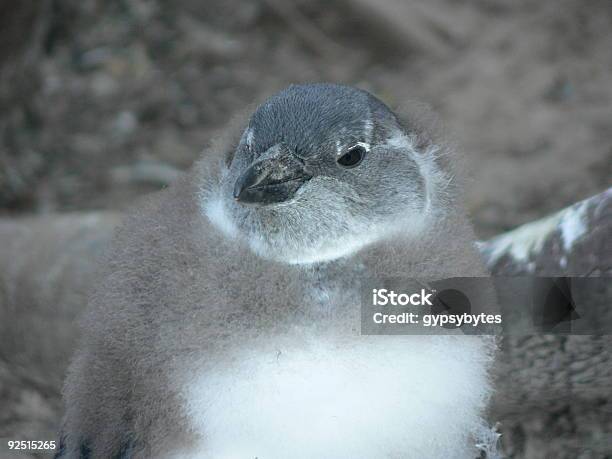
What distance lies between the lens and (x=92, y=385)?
4.60 ft

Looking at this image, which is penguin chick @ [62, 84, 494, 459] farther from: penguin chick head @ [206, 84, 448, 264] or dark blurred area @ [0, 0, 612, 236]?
dark blurred area @ [0, 0, 612, 236]

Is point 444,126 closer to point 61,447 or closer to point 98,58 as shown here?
point 61,447

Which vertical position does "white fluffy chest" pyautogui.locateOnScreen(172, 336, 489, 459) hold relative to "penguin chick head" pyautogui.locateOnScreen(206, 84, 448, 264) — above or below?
below

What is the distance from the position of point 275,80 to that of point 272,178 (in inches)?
68.2

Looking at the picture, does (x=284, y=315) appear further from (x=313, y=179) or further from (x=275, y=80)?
(x=275, y=80)

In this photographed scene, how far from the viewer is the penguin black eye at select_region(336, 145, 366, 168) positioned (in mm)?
1377

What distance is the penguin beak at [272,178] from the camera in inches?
50.7

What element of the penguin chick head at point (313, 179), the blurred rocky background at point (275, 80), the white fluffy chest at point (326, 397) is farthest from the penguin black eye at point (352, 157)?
the blurred rocky background at point (275, 80)

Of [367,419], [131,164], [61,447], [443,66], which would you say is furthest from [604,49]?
[61,447]

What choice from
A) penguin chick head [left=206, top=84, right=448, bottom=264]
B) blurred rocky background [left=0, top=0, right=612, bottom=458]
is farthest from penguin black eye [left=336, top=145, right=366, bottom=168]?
blurred rocky background [left=0, top=0, right=612, bottom=458]

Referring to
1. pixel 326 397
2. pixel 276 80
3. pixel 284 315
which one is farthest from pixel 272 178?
pixel 276 80

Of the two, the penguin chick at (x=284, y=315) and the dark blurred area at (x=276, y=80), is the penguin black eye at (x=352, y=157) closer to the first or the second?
the penguin chick at (x=284, y=315)

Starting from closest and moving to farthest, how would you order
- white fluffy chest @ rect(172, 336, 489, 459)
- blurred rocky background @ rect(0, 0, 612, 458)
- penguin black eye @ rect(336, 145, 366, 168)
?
white fluffy chest @ rect(172, 336, 489, 459) < penguin black eye @ rect(336, 145, 366, 168) < blurred rocky background @ rect(0, 0, 612, 458)

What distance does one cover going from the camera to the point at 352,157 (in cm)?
139
